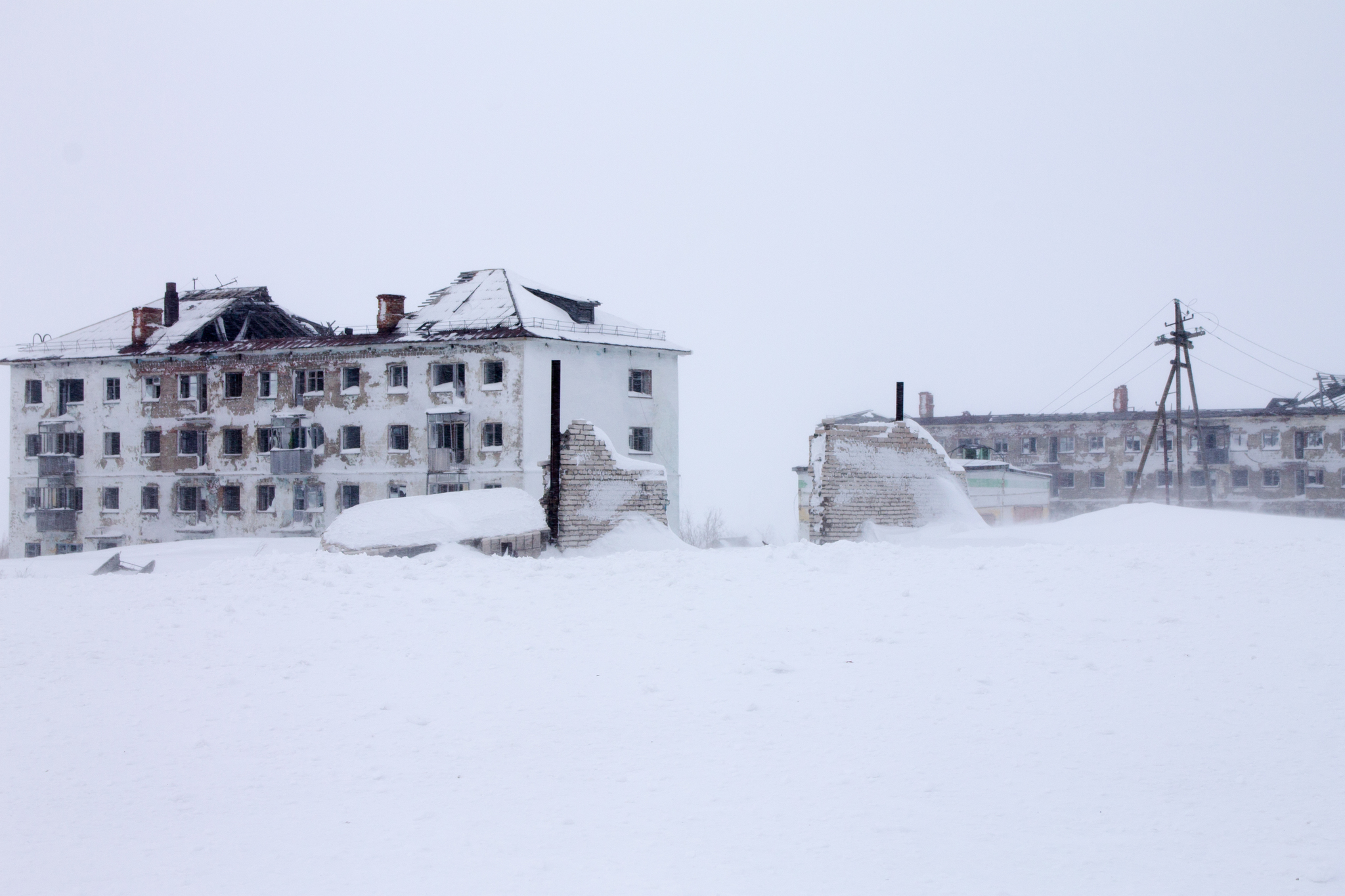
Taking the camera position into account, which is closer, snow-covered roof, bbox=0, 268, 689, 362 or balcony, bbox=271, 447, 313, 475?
snow-covered roof, bbox=0, 268, 689, 362

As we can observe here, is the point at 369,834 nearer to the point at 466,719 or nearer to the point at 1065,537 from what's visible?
the point at 466,719

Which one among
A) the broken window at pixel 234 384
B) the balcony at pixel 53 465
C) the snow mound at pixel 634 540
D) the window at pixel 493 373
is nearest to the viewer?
the snow mound at pixel 634 540

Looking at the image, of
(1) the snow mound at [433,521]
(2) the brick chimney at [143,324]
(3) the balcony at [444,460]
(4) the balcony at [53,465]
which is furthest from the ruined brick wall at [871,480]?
(4) the balcony at [53,465]

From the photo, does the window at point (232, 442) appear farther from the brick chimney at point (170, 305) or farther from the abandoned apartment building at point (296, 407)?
the brick chimney at point (170, 305)

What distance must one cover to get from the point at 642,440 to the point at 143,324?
23.2 meters

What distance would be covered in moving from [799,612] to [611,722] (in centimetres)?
434

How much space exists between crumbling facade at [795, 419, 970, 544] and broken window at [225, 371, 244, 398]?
28.5 meters

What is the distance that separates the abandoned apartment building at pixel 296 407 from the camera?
37469mm

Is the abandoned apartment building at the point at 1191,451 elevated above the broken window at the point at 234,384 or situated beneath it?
situated beneath

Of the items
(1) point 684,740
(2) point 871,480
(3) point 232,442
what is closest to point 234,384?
(3) point 232,442

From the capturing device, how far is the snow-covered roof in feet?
124

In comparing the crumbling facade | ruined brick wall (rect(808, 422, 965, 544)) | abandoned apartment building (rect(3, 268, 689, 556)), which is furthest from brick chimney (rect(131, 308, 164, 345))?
ruined brick wall (rect(808, 422, 965, 544))

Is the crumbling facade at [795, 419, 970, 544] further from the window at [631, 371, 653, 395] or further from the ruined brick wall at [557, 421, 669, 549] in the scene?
the window at [631, 371, 653, 395]

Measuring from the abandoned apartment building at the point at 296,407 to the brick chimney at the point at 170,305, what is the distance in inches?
2.5
